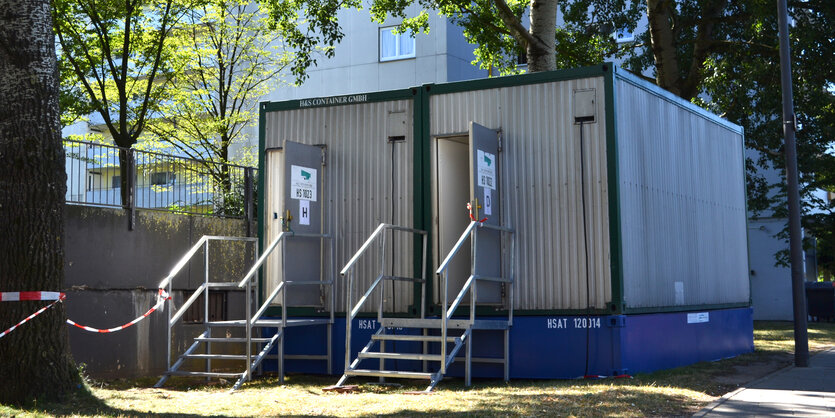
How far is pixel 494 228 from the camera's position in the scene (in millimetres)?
11094

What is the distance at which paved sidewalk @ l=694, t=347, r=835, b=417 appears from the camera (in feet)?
27.8

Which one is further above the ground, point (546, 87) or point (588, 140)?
point (546, 87)

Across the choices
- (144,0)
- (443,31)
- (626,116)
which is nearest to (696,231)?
(626,116)

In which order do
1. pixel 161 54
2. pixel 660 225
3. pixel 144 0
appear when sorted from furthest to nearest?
pixel 161 54 → pixel 144 0 → pixel 660 225

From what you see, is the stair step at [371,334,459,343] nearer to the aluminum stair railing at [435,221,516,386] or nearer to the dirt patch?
the aluminum stair railing at [435,221,516,386]

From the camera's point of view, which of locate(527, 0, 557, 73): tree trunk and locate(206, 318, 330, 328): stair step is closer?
locate(206, 318, 330, 328): stair step

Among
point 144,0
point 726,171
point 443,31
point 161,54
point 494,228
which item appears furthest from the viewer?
point 443,31

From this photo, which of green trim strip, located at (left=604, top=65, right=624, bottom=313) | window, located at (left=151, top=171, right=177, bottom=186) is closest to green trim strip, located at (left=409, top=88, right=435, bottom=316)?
green trim strip, located at (left=604, top=65, right=624, bottom=313)

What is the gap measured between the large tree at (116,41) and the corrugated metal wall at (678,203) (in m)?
11.8

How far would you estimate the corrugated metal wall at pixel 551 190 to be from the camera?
1102cm

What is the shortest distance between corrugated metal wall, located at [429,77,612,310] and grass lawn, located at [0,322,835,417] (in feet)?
3.74

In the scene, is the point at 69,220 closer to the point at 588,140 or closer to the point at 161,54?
the point at 588,140

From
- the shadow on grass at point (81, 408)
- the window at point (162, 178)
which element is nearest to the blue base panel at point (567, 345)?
the window at point (162, 178)

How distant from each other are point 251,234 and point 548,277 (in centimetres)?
610
